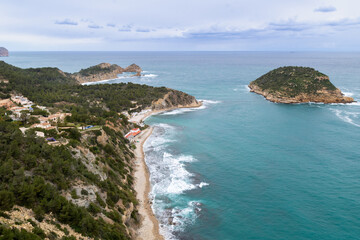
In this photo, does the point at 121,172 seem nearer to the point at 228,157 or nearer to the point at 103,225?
the point at 103,225

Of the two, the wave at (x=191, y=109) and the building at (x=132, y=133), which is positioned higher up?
the wave at (x=191, y=109)

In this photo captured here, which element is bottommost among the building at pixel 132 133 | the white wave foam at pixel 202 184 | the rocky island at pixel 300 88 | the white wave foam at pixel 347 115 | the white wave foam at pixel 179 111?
the white wave foam at pixel 202 184

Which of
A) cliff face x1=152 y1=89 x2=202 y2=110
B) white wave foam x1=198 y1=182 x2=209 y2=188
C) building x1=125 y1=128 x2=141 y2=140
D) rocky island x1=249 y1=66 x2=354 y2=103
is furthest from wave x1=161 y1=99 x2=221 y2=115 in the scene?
white wave foam x1=198 y1=182 x2=209 y2=188

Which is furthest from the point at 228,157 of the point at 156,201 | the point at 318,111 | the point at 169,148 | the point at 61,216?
the point at 318,111

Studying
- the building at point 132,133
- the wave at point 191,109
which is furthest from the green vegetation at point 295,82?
the building at point 132,133

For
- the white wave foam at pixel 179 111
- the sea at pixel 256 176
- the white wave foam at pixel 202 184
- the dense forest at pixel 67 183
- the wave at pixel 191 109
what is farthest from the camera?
the wave at pixel 191 109

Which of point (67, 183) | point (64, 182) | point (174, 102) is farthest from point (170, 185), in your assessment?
point (174, 102)

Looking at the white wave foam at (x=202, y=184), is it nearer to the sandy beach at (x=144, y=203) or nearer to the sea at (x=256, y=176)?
the sea at (x=256, y=176)

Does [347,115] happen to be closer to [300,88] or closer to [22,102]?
[300,88]

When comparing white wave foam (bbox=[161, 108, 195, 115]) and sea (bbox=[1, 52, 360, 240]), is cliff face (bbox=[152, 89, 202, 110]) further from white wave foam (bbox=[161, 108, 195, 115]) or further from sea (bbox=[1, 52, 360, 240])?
sea (bbox=[1, 52, 360, 240])
